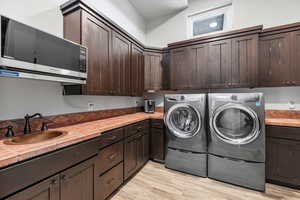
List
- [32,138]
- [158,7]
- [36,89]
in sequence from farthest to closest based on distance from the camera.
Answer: [158,7], [36,89], [32,138]

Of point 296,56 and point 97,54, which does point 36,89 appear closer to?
point 97,54

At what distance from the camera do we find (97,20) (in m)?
1.80

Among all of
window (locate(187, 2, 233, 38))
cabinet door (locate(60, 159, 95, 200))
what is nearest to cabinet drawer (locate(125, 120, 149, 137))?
cabinet door (locate(60, 159, 95, 200))

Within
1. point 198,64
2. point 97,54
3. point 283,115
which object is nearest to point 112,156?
point 97,54

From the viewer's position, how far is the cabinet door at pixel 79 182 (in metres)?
1.08

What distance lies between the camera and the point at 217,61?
8.44 feet

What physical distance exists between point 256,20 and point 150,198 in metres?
3.60

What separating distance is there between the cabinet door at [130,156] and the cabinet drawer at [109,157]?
13 cm

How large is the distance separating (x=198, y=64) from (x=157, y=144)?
1801 millimetres

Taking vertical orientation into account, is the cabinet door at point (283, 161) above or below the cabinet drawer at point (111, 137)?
below

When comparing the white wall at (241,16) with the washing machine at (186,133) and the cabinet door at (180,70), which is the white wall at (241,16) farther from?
the washing machine at (186,133)

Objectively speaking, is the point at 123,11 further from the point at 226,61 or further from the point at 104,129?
the point at 104,129

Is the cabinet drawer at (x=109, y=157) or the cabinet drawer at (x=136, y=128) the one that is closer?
the cabinet drawer at (x=109, y=157)

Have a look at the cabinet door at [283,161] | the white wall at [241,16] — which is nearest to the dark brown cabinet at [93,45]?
the white wall at [241,16]
